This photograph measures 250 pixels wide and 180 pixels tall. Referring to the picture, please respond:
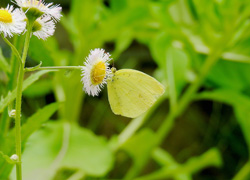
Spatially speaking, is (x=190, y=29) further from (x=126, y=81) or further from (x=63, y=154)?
(x=126, y=81)

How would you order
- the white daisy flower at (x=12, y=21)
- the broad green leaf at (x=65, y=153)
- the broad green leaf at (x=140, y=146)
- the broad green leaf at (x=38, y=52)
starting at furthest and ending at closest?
1. the broad green leaf at (x=140, y=146)
2. the broad green leaf at (x=65, y=153)
3. the broad green leaf at (x=38, y=52)
4. the white daisy flower at (x=12, y=21)

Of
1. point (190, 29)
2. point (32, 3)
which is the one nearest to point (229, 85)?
point (190, 29)

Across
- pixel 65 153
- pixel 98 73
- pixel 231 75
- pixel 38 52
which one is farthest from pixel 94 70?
pixel 231 75

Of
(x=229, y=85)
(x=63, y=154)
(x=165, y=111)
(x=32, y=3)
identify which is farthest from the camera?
(x=165, y=111)

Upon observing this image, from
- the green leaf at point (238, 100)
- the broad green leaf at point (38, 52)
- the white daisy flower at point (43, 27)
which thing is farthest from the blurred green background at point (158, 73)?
the white daisy flower at point (43, 27)

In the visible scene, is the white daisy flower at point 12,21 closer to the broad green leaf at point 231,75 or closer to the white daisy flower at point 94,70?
the white daisy flower at point 94,70

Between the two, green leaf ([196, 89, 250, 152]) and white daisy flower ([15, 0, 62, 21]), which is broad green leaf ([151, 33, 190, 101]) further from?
white daisy flower ([15, 0, 62, 21])

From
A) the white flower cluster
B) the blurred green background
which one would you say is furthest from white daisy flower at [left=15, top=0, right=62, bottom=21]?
the blurred green background
